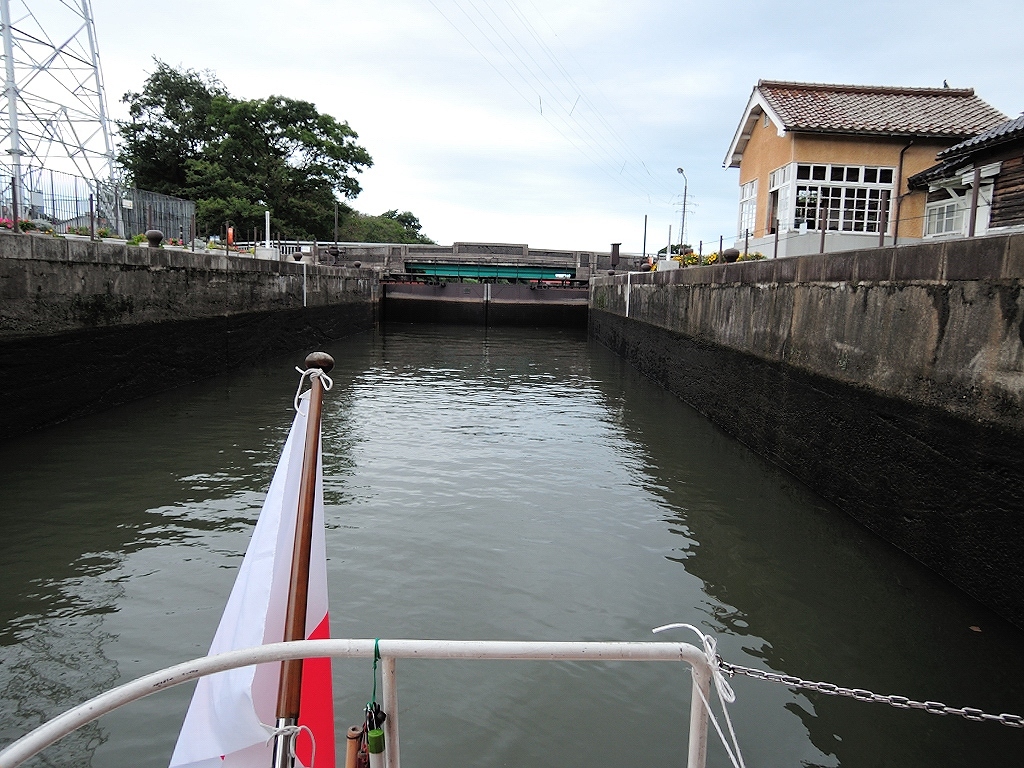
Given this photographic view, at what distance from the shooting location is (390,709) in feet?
6.06

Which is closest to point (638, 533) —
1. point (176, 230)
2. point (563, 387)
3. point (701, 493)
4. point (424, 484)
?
point (701, 493)

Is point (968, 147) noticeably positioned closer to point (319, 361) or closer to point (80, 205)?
point (319, 361)

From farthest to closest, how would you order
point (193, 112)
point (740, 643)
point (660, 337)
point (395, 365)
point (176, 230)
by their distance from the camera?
point (193, 112)
point (176, 230)
point (395, 365)
point (660, 337)
point (740, 643)

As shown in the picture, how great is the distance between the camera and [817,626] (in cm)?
476

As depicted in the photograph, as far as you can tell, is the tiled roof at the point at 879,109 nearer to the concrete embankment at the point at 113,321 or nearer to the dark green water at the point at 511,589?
the dark green water at the point at 511,589

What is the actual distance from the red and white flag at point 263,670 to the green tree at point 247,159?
39.0 metres

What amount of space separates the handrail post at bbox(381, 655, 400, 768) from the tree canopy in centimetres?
3963

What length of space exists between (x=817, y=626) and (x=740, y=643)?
23.2 inches

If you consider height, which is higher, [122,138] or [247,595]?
[122,138]

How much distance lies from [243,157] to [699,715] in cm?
4260

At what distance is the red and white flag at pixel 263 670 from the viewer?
1.98m

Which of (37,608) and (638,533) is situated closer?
(37,608)

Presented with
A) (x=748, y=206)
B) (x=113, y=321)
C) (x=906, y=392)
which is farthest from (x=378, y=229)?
(x=906, y=392)

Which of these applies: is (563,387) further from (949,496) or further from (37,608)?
(37,608)
